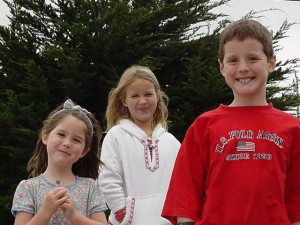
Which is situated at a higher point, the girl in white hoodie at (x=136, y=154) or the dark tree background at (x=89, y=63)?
the dark tree background at (x=89, y=63)

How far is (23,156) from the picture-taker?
16.6ft

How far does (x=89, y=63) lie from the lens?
571 cm

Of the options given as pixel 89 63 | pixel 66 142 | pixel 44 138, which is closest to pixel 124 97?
pixel 44 138

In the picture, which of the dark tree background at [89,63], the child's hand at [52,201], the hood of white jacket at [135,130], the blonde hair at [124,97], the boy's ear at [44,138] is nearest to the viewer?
the child's hand at [52,201]

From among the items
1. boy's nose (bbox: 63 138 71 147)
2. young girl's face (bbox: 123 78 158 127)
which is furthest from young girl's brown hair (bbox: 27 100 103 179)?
young girl's face (bbox: 123 78 158 127)

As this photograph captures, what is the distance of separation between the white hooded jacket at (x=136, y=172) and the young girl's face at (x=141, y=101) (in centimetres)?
9

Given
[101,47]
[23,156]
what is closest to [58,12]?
[101,47]

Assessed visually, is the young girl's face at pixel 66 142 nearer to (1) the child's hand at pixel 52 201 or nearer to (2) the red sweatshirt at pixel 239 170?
(1) the child's hand at pixel 52 201

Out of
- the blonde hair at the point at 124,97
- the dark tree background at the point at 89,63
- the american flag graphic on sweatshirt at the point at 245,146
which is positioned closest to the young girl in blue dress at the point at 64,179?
the blonde hair at the point at 124,97

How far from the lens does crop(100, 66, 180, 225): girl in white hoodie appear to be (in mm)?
3137

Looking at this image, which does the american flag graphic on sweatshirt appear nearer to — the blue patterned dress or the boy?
the boy

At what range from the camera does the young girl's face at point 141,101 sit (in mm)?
3453

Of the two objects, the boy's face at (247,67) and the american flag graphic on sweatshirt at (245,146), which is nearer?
the american flag graphic on sweatshirt at (245,146)

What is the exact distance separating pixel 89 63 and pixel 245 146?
379cm
